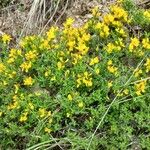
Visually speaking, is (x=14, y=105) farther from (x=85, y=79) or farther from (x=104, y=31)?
(x=104, y=31)

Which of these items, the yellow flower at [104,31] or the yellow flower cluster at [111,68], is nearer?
the yellow flower cluster at [111,68]

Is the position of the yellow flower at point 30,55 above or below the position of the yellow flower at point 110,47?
above

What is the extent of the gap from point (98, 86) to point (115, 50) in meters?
0.35

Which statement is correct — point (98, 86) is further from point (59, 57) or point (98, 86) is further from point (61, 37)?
point (61, 37)

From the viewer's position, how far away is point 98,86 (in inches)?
141

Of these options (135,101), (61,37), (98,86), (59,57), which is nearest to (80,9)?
(61,37)

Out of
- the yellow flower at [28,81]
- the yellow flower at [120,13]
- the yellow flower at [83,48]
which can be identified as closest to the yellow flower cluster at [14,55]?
the yellow flower at [28,81]

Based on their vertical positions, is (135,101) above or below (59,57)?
below

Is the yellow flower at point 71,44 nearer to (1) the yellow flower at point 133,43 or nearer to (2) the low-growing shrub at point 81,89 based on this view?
(2) the low-growing shrub at point 81,89

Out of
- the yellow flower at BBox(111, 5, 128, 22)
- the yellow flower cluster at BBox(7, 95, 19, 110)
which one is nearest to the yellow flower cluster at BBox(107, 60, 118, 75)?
the yellow flower at BBox(111, 5, 128, 22)

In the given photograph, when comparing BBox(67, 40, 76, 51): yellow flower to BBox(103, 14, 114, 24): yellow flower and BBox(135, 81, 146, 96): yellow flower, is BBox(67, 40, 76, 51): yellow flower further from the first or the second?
BBox(135, 81, 146, 96): yellow flower

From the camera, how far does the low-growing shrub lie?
341cm

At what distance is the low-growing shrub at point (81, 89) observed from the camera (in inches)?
134

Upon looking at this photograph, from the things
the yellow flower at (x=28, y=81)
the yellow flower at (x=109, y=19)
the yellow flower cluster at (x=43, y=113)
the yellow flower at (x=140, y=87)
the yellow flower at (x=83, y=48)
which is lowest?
the yellow flower cluster at (x=43, y=113)
